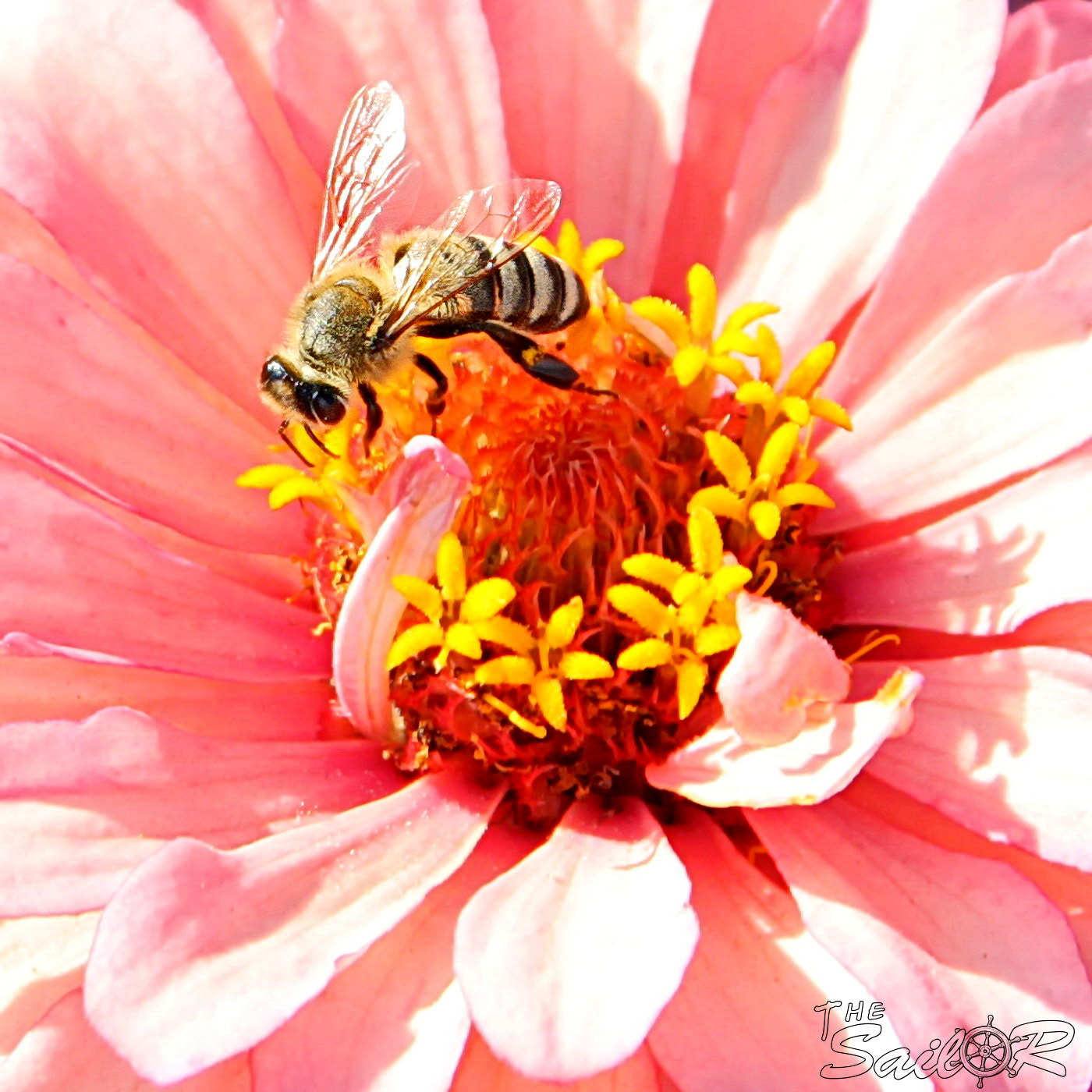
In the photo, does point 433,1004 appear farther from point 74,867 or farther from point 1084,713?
point 1084,713

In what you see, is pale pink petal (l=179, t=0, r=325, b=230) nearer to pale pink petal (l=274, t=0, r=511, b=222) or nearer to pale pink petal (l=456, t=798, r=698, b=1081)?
pale pink petal (l=274, t=0, r=511, b=222)

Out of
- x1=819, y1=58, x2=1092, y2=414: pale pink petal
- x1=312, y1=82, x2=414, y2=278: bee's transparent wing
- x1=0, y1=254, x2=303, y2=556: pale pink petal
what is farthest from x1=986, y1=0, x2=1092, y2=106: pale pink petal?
x1=0, y1=254, x2=303, y2=556: pale pink petal

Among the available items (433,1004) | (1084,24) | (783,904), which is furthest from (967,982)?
(1084,24)

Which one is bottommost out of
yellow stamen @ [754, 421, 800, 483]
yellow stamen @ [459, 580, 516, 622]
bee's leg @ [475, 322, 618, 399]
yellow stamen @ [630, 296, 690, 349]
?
yellow stamen @ [754, 421, 800, 483]

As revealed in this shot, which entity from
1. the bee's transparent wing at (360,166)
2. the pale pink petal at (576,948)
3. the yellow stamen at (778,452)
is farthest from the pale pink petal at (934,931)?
the bee's transparent wing at (360,166)

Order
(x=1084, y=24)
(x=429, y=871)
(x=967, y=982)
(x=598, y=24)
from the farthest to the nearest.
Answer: (x=598, y=24)
(x=1084, y=24)
(x=429, y=871)
(x=967, y=982)

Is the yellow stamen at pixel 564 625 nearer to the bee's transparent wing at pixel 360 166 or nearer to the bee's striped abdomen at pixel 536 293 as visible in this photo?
the bee's striped abdomen at pixel 536 293

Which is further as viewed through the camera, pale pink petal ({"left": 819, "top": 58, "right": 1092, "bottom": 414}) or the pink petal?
pale pink petal ({"left": 819, "top": 58, "right": 1092, "bottom": 414})
